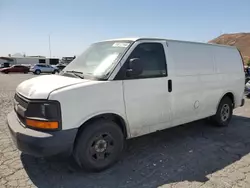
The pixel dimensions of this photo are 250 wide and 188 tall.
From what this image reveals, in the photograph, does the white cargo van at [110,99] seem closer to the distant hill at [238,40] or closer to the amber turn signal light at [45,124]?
the amber turn signal light at [45,124]

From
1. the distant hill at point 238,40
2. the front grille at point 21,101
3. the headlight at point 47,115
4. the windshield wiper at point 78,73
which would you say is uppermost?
the distant hill at point 238,40

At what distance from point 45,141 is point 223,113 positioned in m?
4.66

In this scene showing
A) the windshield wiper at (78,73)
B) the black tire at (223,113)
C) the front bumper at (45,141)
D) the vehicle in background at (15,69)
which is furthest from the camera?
the vehicle in background at (15,69)

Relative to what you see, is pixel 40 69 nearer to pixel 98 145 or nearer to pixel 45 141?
pixel 98 145

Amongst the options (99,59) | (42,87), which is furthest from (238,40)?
Answer: (42,87)

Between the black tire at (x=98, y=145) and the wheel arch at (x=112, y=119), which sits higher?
the wheel arch at (x=112, y=119)

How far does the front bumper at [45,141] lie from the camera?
322 centimetres

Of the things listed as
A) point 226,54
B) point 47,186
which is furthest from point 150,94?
point 226,54

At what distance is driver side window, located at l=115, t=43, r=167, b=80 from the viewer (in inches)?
165

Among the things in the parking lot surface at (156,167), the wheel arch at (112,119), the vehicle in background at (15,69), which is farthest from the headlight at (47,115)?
the vehicle in background at (15,69)

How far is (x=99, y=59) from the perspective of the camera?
4.26 meters

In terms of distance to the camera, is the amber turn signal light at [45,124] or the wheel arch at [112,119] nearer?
the amber turn signal light at [45,124]

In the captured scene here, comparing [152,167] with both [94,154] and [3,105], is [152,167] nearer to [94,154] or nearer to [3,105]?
[94,154]

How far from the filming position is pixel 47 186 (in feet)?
11.1
